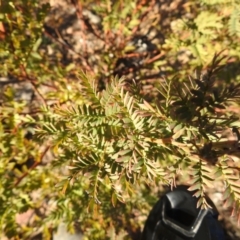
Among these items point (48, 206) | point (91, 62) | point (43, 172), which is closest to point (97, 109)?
point (43, 172)

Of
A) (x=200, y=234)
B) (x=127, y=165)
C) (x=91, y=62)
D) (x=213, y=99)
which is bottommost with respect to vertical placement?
(x=200, y=234)

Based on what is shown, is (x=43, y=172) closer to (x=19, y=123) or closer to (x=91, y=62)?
(x=19, y=123)

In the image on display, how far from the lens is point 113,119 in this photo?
1.21 m

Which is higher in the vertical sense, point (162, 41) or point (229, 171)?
point (162, 41)

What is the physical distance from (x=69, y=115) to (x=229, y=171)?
1.89ft

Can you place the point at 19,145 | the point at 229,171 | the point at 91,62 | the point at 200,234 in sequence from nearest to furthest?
the point at 229,171 → the point at 200,234 → the point at 19,145 → the point at 91,62

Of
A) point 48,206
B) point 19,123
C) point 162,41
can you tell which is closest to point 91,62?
point 162,41

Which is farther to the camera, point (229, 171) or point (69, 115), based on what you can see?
point (69, 115)

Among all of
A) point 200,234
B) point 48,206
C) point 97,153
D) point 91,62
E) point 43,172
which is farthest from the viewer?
point 91,62

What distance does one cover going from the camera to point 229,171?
41.7 inches

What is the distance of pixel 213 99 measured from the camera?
112 centimetres

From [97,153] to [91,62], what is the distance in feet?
5.21

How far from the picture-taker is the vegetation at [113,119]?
1125 mm

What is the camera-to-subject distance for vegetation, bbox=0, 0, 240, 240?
112 cm
